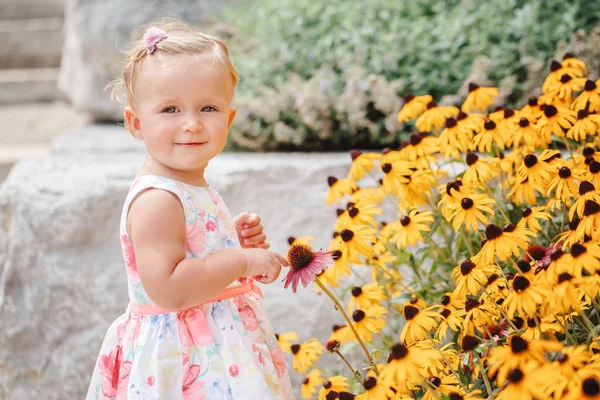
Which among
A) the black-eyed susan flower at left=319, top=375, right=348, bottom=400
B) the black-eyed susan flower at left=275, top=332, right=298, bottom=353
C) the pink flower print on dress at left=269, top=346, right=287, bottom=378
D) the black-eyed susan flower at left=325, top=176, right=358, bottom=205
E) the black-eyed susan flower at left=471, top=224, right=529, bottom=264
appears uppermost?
the black-eyed susan flower at left=471, top=224, right=529, bottom=264

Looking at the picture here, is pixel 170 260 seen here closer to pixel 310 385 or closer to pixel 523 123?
pixel 310 385

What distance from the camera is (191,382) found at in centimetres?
Result: 135

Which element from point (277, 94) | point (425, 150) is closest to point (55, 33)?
point (277, 94)

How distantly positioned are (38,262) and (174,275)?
51.6 inches

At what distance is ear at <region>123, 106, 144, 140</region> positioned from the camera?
1444mm

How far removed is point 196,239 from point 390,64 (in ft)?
6.21

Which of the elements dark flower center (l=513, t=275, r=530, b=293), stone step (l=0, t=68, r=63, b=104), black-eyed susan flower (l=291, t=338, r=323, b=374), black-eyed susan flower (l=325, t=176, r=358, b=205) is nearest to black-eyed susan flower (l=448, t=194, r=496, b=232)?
dark flower center (l=513, t=275, r=530, b=293)

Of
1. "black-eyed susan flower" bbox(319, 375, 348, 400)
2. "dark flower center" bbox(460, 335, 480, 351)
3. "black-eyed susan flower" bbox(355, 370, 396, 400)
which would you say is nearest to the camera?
"dark flower center" bbox(460, 335, 480, 351)

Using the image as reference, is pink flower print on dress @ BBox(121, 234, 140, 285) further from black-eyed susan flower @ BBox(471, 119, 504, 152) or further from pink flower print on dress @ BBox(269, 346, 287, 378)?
black-eyed susan flower @ BBox(471, 119, 504, 152)

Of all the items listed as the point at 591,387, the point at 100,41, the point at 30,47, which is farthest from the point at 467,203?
the point at 30,47

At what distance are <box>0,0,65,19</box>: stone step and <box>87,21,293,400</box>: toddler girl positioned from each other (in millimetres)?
5711

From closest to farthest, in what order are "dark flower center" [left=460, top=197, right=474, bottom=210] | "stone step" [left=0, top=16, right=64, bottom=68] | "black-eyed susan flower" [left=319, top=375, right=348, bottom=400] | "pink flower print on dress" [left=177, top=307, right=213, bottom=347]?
"pink flower print on dress" [left=177, top=307, right=213, bottom=347] → "dark flower center" [left=460, top=197, right=474, bottom=210] → "black-eyed susan flower" [left=319, top=375, right=348, bottom=400] → "stone step" [left=0, top=16, right=64, bottom=68]

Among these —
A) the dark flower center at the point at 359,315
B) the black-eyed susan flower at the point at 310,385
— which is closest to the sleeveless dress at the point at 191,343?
the dark flower center at the point at 359,315

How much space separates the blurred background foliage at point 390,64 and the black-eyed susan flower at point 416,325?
1.43m
